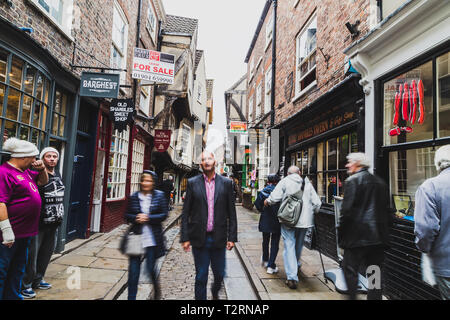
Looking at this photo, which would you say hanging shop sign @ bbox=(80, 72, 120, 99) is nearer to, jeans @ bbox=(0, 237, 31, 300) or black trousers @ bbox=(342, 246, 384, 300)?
jeans @ bbox=(0, 237, 31, 300)

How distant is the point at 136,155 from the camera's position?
10555 mm

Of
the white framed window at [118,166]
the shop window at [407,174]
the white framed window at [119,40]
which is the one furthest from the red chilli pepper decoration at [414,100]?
the white framed window at [119,40]

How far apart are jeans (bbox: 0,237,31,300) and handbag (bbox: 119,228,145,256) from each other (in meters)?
1.05

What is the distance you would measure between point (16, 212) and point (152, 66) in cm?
661

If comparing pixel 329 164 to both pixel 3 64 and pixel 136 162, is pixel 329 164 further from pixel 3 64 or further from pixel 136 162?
pixel 136 162

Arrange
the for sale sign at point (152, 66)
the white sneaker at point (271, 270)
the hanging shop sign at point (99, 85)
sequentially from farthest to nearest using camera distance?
the for sale sign at point (152, 66) → the hanging shop sign at point (99, 85) → the white sneaker at point (271, 270)

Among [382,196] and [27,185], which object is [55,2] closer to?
[27,185]

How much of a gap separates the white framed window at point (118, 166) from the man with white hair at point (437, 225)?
299 inches

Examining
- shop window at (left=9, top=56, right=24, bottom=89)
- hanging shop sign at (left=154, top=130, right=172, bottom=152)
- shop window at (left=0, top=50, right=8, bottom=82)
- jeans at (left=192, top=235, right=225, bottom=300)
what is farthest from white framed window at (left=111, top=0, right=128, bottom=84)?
jeans at (left=192, top=235, right=225, bottom=300)

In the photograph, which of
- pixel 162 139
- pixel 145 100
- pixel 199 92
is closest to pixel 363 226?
pixel 162 139

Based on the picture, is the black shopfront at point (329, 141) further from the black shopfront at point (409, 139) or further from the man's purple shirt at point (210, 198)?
the man's purple shirt at point (210, 198)

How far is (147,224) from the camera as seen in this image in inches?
125

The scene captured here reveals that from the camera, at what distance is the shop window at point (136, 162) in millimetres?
10252
